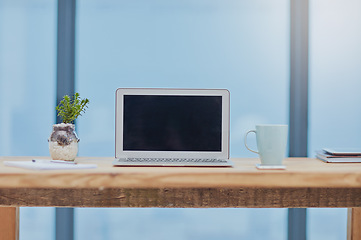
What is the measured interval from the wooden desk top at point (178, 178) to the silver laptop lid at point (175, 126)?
22cm

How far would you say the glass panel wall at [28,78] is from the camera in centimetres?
174

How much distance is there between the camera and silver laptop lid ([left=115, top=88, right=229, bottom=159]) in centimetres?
132

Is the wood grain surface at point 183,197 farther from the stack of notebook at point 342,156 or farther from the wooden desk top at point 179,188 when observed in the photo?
the stack of notebook at point 342,156

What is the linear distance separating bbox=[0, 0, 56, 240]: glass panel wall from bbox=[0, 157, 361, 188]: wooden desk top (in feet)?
2.28

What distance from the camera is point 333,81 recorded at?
1771mm

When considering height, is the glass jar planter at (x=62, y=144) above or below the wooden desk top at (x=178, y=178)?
above

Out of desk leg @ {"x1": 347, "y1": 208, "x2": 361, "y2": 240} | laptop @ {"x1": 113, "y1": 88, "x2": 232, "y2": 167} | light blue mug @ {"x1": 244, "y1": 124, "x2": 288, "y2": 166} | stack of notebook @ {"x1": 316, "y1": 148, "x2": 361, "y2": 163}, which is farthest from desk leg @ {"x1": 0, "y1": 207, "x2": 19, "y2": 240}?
desk leg @ {"x1": 347, "y1": 208, "x2": 361, "y2": 240}

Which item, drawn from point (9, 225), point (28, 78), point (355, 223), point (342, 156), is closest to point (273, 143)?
point (342, 156)

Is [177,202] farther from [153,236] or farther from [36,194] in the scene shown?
[153,236]

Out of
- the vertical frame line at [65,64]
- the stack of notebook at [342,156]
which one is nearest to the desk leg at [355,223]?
the stack of notebook at [342,156]

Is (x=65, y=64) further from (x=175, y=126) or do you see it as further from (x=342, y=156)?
(x=342, y=156)

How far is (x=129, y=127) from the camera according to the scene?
132 centimetres

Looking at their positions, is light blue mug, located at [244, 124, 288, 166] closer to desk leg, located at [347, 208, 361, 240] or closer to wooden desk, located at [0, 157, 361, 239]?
wooden desk, located at [0, 157, 361, 239]

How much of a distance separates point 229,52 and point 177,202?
3.01ft
